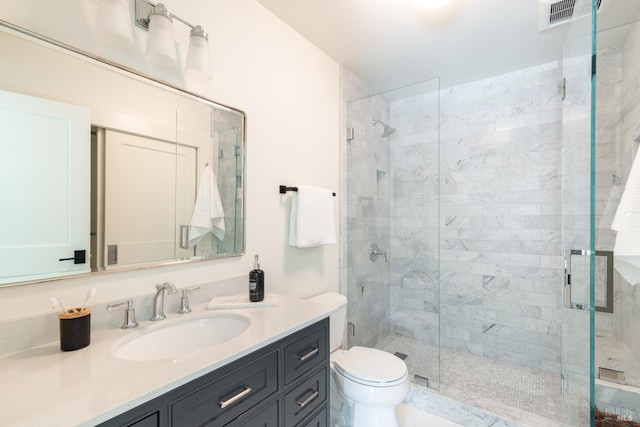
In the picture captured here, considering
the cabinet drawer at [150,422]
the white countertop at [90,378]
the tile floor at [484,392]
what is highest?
the white countertop at [90,378]

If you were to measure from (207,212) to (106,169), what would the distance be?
0.45m

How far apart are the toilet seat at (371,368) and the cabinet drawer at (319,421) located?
0.30m

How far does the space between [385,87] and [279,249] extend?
199 centimetres

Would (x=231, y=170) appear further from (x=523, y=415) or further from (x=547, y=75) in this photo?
(x=547, y=75)

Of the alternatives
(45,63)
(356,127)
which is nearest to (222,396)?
(45,63)

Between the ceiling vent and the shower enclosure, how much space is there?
95 millimetres

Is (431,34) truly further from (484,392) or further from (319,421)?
(484,392)

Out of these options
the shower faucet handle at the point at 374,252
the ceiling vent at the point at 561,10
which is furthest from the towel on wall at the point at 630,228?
the shower faucet handle at the point at 374,252

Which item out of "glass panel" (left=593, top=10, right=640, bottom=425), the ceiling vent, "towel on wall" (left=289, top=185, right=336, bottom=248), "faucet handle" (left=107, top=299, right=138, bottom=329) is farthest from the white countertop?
the ceiling vent

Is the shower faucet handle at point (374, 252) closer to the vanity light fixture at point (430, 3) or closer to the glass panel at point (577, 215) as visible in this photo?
the glass panel at point (577, 215)

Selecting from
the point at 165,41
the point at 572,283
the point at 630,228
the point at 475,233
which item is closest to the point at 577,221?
the point at 572,283

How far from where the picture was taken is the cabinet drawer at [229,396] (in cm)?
79

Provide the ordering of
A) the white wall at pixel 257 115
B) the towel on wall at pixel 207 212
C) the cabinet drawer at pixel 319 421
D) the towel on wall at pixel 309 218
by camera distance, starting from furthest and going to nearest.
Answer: the towel on wall at pixel 309 218, the towel on wall at pixel 207 212, the cabinet drawer at pixel 319 421, the white wall at pixel 257 115

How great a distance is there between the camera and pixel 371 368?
163 cm
